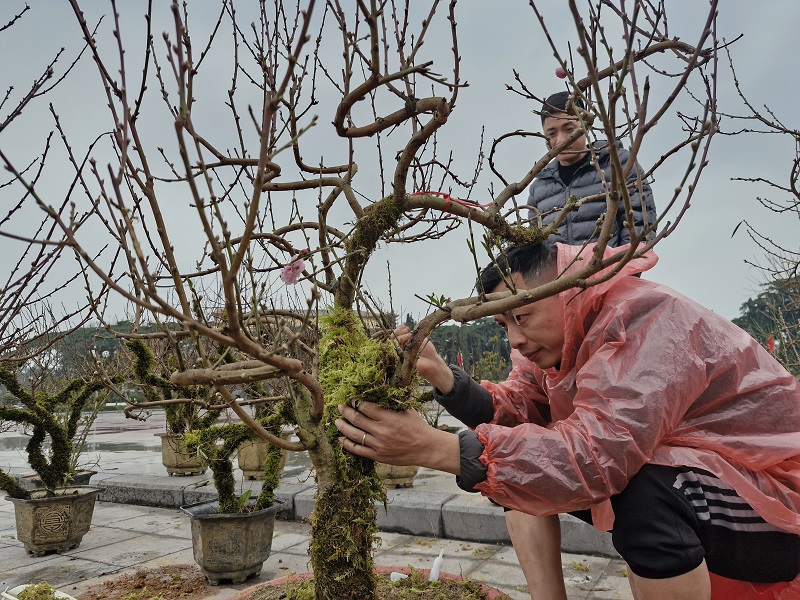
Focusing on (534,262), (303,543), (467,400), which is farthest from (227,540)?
(534,262)

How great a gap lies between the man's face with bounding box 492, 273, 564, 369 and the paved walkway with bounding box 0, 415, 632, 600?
1334 mm

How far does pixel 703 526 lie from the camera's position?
5.57 feet

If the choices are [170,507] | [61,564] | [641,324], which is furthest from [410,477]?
[641,324]

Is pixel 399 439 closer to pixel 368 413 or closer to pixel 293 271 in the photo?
pixel 368 413

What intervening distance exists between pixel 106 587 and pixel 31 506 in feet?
4.11

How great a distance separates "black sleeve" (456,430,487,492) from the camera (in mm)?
1630

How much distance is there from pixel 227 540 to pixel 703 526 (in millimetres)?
2596

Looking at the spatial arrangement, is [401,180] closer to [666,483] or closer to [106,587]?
[666,483]

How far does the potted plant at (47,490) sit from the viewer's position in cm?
419

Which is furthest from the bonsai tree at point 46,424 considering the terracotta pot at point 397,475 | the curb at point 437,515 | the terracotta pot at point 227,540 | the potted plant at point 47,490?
the terracotta pot at point 397,475

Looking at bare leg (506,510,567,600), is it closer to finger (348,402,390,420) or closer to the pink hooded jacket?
the pink hooded jacket

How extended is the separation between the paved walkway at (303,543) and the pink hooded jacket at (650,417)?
1.45 metres

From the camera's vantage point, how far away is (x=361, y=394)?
5.49ft

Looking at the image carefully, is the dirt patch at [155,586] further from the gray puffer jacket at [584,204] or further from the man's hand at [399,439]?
the gray puffer jacket at [584,204]
